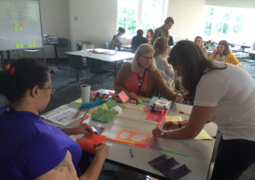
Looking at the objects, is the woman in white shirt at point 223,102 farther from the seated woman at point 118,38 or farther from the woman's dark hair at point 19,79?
the seated woman at point 118,38

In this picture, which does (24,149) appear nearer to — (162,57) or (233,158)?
(233,158)

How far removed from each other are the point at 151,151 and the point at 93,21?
6762 millimetres

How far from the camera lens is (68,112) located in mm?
1569

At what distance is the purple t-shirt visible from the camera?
2.18 feet

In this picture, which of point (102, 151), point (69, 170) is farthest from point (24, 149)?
point (102, 151)

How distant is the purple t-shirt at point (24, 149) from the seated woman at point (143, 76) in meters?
1.39

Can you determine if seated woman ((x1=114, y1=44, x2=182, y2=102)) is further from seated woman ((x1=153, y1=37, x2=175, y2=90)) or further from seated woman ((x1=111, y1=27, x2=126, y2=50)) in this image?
seated woman ((x1=111, y1=27, x2=126, y2=50))

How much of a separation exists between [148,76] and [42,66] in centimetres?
142

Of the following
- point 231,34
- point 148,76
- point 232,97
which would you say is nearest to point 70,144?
point 232,97

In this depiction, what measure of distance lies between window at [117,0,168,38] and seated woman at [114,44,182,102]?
6.02 m

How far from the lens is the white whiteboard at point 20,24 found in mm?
4031

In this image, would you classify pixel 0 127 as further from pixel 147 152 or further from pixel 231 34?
pixel 231 34

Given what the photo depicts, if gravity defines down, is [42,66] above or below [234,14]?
below

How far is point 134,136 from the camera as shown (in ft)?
4.06
